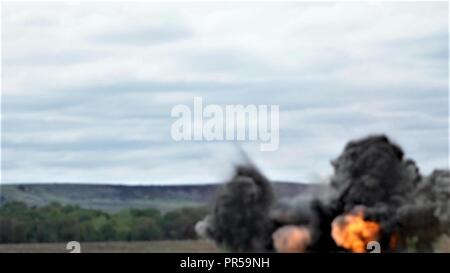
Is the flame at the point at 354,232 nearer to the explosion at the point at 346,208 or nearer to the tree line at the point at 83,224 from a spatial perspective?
the explosion at the point at 346,208

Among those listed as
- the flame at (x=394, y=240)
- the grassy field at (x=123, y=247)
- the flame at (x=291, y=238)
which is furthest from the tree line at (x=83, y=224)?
the flame at (x=394, y=240)

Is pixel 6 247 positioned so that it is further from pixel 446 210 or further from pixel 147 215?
pixel 446 210

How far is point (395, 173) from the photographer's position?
86.2 m

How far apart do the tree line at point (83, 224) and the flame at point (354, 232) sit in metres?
17.1

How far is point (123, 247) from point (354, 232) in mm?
21343

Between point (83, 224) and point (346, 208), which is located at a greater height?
point (83, 224)

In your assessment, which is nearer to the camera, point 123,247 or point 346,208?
point 346,208

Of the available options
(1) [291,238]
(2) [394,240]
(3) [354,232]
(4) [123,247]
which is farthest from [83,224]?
(2) [394,240]

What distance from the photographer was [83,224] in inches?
4038

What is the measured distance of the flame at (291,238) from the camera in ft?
274

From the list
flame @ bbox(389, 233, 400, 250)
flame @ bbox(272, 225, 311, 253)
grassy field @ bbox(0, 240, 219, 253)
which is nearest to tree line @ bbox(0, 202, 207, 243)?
grassy field @ bbox(0, 240, 219, 253)

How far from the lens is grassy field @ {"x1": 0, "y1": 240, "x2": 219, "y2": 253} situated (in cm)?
8888

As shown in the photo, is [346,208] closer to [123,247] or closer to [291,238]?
[291,238]

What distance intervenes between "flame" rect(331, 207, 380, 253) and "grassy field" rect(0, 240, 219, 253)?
1011 centimetres
